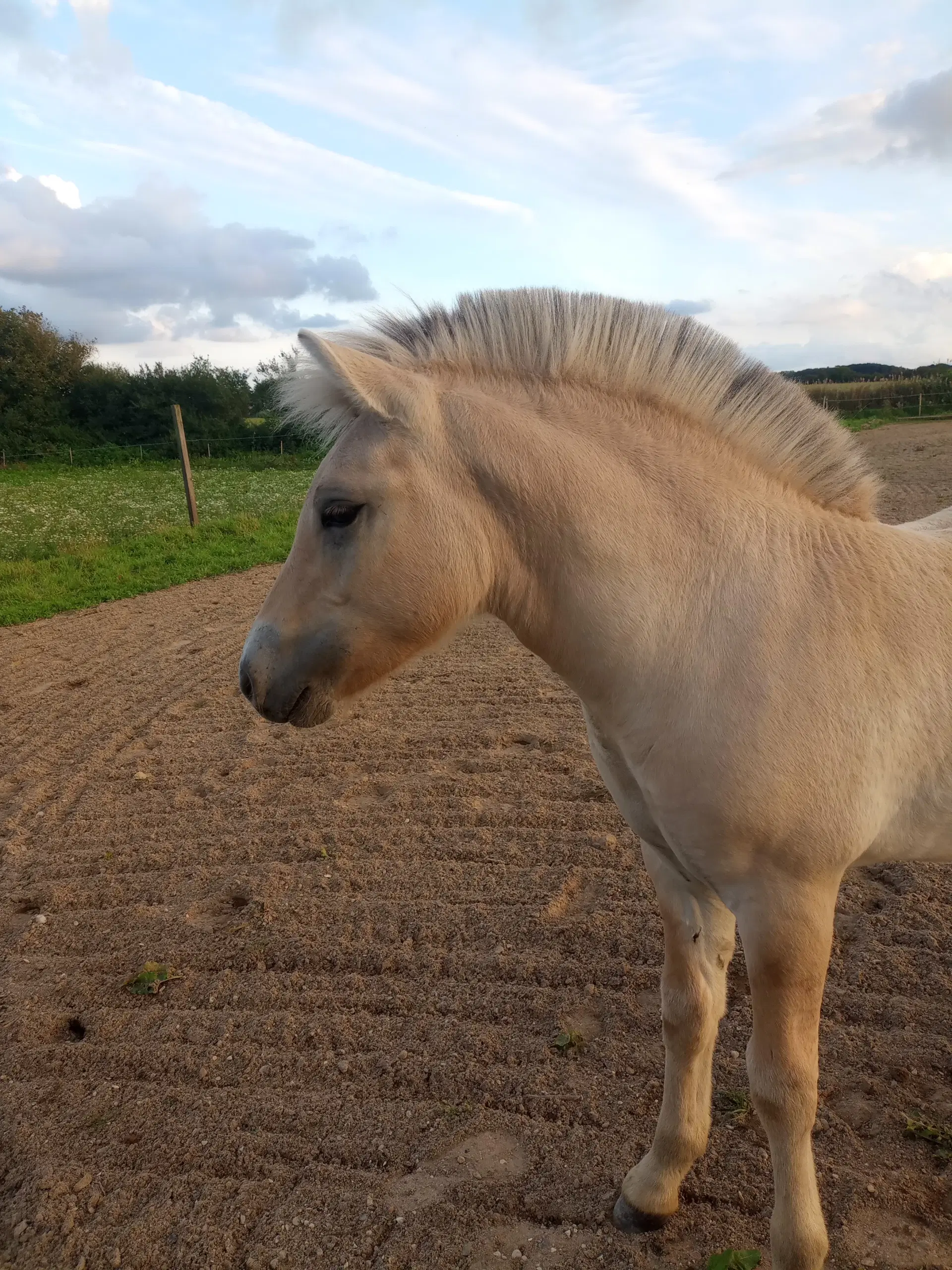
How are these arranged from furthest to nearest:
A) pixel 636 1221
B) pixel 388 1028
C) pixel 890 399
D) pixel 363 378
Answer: pixel 890 399 < pixel 388 1028 < pixel 636 1221 < pixel 363 378

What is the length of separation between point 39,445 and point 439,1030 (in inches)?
1750

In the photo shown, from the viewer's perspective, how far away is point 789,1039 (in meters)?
2.07

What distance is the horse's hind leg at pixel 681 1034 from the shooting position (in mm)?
2461

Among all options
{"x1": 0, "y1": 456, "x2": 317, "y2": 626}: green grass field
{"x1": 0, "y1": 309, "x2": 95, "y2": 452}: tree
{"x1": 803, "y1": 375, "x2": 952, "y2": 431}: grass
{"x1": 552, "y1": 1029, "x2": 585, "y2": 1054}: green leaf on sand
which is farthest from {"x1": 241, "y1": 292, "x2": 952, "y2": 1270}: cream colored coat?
{"x1": 0, "y1": 309, "x2": 95, "y2": 452}: tree

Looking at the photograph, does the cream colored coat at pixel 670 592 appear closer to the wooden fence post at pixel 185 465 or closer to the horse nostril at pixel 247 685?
the horse nostril at pixel 247 685

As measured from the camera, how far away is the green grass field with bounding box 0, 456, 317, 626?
37.0ft

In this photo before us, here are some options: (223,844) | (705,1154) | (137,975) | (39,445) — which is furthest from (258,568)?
(39,445)

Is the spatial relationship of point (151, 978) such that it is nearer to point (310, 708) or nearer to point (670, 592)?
point (310, 708)

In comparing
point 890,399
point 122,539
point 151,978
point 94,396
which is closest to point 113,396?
point 94,396

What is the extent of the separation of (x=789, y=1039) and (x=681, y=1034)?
1.91 ft

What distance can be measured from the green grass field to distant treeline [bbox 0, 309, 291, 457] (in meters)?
18.6

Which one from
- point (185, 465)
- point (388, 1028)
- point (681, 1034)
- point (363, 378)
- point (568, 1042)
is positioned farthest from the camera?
point (185, 465)

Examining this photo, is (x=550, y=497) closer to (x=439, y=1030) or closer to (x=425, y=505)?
(x=425, y=505)

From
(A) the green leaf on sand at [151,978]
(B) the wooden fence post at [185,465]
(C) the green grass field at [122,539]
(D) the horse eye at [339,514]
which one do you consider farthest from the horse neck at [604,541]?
(B) the wooden fence post at [185,465]
